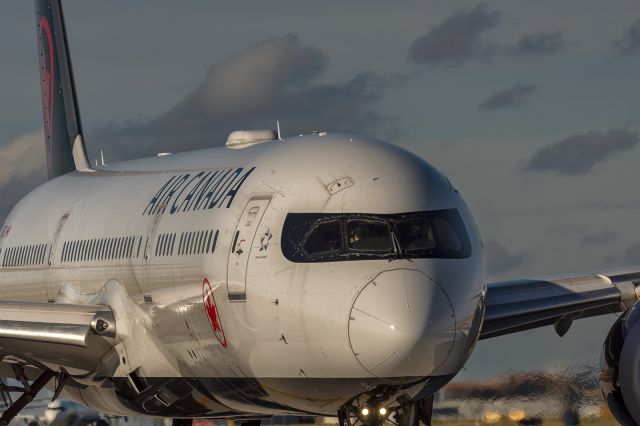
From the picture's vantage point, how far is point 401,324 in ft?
59.1

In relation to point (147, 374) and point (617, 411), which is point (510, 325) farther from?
point (147, 374)

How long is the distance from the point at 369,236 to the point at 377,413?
229cm

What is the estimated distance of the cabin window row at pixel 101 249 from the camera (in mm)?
25516

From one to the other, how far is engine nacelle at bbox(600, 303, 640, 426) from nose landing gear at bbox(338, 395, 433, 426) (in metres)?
4.31

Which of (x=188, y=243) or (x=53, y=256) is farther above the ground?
(x=188, y=243)

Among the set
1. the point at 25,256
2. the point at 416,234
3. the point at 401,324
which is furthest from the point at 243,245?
the point at 25,256

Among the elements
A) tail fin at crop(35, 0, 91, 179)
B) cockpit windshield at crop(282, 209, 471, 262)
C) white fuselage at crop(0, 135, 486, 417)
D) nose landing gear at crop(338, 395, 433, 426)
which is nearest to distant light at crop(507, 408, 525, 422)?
white fuselage at crop(0, 135, 486, 417)

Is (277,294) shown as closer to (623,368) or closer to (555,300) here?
(623,368)

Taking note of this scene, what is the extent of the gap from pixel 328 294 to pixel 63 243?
1200cm

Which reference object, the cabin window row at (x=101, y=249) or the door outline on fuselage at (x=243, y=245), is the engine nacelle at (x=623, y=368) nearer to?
the door outline on fuselage at (x=243, y=245)

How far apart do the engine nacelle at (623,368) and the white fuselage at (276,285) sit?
4355mm

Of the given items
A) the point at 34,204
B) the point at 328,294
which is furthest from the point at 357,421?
the point at 34,204

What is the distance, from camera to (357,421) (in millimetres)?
19828

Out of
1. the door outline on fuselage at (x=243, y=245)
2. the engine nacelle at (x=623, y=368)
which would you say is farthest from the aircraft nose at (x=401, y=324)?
the engine nacelle at (x=623, y=368)
